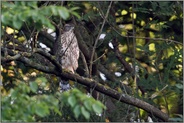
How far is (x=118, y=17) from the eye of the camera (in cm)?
794

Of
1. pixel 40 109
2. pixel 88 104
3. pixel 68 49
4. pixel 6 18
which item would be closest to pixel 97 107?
pixel 88 104

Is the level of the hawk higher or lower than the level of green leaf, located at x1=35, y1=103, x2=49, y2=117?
higher

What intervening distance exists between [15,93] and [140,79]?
3.40 metres

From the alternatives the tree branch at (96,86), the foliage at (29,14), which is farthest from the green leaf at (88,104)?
the tree branch at (96,86)

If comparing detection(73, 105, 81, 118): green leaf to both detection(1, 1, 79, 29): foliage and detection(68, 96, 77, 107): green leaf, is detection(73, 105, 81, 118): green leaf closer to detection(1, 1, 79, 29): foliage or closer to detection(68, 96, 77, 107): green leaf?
detection(68, 96, 77, 107): green leaf

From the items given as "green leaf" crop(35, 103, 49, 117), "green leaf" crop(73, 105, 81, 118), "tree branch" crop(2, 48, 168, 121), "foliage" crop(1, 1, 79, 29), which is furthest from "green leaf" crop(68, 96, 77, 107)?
"tree branch" crop(2, 48, 168, 121)

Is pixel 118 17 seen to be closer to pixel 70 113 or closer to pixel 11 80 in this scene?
pixel 11 80

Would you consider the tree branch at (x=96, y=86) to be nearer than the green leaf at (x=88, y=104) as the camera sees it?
No

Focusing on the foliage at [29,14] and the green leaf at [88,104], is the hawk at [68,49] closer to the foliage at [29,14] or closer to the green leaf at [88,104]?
the foliage at [29,14]

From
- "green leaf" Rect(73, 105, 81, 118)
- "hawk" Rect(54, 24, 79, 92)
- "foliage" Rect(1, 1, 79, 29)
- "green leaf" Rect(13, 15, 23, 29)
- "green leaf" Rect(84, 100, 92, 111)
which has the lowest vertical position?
"green leaf" Rect(73, 105, 81, 118)

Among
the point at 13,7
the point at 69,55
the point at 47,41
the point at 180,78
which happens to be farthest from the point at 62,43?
the point at 13,7

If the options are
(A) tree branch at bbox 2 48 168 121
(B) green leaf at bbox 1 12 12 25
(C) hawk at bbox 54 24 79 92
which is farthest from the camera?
(C) hawk at bbox 54 24 79 92

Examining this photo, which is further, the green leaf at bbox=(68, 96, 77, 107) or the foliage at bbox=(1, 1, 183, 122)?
the foliage at bbox=(1, 1, 183, 122)

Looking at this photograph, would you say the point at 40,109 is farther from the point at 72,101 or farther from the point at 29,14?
the point at 29,14
